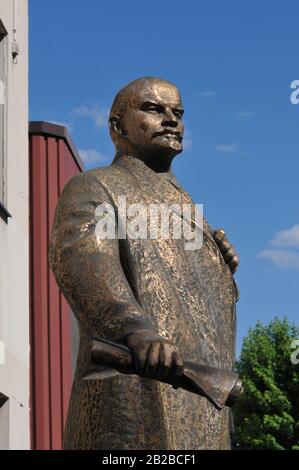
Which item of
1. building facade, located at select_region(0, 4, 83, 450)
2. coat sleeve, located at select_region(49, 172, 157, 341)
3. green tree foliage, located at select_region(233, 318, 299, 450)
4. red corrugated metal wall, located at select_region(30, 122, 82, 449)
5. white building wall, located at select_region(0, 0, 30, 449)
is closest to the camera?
coat sleeve, located at select_region(49, 172, 157, 341)

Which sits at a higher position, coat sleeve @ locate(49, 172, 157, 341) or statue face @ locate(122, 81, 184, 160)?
statue face @ locate(122, 81, 184, 160)

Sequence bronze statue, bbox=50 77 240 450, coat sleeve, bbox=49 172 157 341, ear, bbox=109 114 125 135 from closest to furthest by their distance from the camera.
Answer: bronze statue, bbox=50 77 240 450 < coat sleeve, bbox=49 172 157 341 < ear, bbox=109 114 125 135

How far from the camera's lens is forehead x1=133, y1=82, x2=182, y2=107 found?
16.8 ft

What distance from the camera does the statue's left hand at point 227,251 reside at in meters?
5.12

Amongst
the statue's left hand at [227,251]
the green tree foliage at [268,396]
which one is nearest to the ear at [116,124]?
the statue's left hand at [227,251]

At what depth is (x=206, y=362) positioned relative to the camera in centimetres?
466

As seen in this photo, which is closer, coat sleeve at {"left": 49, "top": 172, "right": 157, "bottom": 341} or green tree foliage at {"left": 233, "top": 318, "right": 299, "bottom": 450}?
coat sleeve at {"left": 49, "top": 172, "right": 157, "bottom": 341}

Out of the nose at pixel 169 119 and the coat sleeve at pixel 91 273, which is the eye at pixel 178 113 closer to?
the nose at pixel 169 119

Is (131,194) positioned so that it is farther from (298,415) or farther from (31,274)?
(298,415)

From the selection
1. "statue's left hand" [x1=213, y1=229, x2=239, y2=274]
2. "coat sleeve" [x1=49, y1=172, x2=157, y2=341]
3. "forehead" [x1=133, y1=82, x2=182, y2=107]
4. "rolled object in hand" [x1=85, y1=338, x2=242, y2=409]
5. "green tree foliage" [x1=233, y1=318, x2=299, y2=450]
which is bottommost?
"rolled object in hand" [x1=85, y1=338, x2=242, y2=409]

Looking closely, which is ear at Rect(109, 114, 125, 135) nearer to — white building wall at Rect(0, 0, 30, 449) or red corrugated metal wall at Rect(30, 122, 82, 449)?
white building wall at Rect(0, 0, 30, 449)

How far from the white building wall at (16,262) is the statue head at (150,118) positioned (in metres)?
8.77

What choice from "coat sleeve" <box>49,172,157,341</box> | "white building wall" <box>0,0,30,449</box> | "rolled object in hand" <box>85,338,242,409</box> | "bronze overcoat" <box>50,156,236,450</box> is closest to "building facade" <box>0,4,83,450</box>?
"white building wall" <box>0,0,30,449</box>
